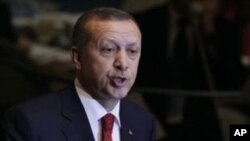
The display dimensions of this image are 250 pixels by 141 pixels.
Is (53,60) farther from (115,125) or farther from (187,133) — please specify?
(115,125)

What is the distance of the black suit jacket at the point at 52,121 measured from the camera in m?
1.86

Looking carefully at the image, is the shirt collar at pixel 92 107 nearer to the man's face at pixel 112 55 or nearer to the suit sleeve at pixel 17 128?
the man's face at pixel 112 55

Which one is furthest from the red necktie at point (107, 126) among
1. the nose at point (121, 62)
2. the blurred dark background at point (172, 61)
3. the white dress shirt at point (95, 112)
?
the blurred dark background at point (172, 61)

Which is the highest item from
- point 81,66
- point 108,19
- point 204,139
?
point 108,19

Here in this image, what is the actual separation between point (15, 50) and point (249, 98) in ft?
6.31

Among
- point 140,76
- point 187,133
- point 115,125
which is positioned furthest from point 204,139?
point 115,125

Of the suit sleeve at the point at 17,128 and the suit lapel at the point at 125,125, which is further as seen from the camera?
the suit lapel at the point at 125,125

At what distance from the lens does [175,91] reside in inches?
182

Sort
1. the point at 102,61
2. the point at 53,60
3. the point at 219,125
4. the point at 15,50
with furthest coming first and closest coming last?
the point at 53,60, the point at 15,50, the point at 219,125, the point at 102,61

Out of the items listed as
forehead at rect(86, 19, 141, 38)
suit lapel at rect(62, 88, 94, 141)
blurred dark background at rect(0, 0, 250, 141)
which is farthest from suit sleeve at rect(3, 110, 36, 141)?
blurred dark background at rect(0, 0, 250, 141)

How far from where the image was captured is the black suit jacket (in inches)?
73.4

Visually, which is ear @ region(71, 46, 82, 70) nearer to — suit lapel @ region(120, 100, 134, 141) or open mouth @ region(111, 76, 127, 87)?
open mouth @ region(111, 76, 127, 87)

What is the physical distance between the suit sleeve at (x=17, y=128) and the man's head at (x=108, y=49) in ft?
0.72

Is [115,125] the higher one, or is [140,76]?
[140,76]
